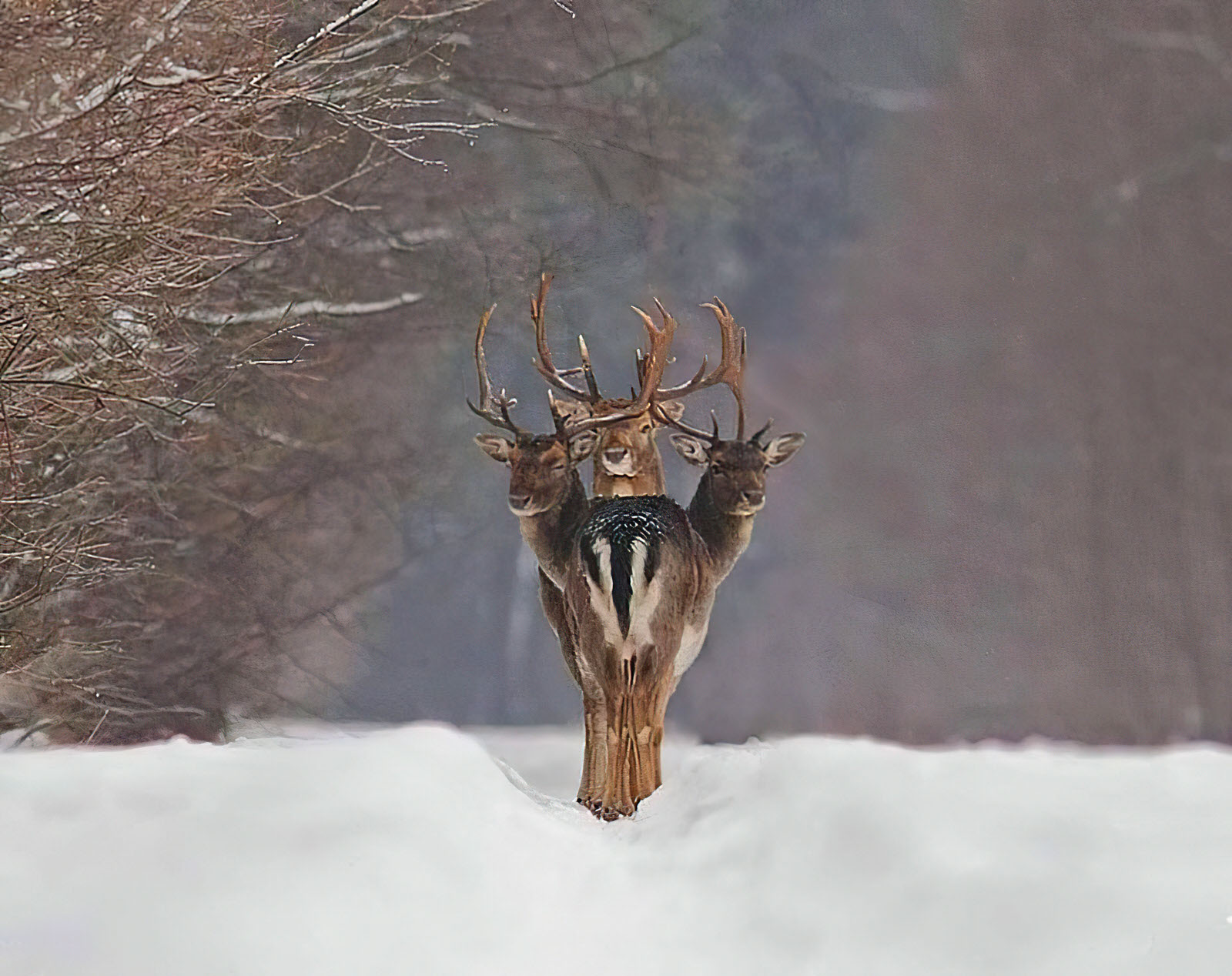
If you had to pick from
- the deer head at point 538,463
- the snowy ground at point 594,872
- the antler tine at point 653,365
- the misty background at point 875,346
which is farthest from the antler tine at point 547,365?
the misty background at point 875,346

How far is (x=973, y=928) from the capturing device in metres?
1.70

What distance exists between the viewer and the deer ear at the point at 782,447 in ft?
15.1

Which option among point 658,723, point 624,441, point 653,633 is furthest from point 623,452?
point 658,723

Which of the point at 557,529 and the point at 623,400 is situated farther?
the point at 623,400

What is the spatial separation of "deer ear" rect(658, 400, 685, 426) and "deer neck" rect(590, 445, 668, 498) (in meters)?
0.13

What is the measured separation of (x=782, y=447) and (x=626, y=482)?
528 mm

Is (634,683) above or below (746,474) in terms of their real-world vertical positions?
below

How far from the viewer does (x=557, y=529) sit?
4.55 metres

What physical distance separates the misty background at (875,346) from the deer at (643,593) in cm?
478

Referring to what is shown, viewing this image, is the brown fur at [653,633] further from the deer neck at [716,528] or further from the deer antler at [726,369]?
the deer antler at [726,369]

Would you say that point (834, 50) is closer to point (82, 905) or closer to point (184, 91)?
point (184, 91)

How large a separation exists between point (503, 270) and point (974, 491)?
3.52m

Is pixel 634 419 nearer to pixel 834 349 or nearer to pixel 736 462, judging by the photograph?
pixel 736 462

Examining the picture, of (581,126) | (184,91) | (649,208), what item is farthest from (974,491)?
(184,91)
